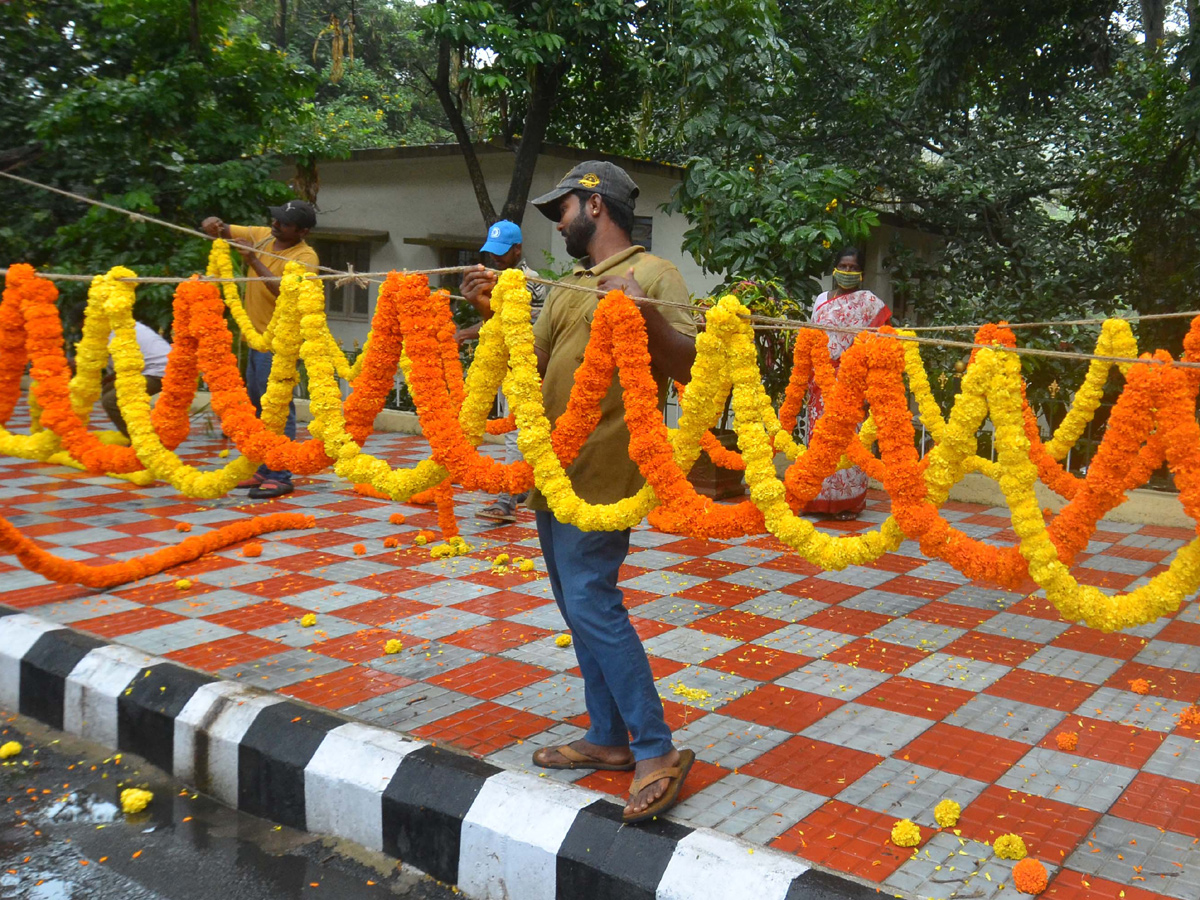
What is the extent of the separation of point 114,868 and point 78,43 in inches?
401

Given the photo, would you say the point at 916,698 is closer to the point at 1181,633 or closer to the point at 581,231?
the point at 1181,633

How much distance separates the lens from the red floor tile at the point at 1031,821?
9.52ft

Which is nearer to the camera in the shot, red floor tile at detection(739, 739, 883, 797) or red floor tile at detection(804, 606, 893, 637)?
red floor tile at detection(739, 739, 883, 797)

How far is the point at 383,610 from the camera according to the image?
509 cm

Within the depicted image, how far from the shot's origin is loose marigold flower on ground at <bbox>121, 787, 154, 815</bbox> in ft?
11.2

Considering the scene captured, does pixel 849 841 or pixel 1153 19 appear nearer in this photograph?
pixel 849 841

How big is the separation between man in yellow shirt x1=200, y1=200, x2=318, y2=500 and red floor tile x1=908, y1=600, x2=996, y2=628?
169 inches

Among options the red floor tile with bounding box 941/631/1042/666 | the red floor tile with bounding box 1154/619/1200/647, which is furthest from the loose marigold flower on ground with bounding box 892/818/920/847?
the red floor tile with bounding box 1154/619/1200/647

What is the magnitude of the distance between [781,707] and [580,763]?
0.95 meters

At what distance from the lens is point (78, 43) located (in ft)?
35.2

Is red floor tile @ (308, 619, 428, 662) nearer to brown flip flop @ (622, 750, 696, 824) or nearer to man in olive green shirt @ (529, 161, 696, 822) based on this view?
man in olive green shirt @ (529, 161, 696, 822)

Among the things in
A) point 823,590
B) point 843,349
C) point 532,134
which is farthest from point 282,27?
point 823,590

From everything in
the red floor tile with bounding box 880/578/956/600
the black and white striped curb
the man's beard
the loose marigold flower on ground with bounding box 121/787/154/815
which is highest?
the man's beard

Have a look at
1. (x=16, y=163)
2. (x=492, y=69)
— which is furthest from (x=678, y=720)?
(x=16, y=163)
